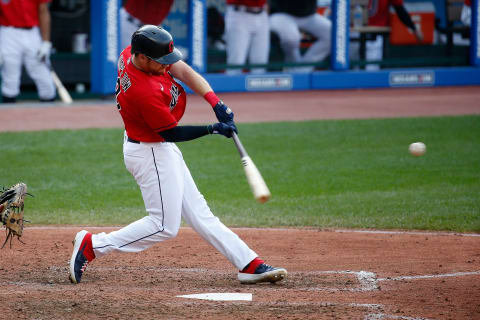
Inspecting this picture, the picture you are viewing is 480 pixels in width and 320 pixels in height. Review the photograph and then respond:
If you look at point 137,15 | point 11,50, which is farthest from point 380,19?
point 11,50

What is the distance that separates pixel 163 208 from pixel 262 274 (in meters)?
0.75

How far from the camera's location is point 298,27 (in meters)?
15.0

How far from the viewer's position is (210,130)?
4590 mm

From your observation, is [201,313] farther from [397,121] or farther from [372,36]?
[372,36]

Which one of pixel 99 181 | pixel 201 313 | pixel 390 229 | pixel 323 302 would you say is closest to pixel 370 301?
pixel 323 302

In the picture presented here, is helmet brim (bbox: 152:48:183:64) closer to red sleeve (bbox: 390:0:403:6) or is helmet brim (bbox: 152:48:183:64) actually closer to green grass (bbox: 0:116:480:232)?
green grass (bbox: 0:116:480:232)

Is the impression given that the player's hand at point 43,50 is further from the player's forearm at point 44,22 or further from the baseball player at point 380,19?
the baseball player at point 380,19

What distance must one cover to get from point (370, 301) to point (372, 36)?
11626mm

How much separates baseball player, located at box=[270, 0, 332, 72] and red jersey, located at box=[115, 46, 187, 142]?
404 inches

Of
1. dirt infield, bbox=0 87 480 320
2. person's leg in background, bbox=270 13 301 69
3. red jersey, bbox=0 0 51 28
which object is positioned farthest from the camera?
person's leg in background, bbox=270 13 301 69

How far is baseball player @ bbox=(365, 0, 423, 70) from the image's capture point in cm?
1552

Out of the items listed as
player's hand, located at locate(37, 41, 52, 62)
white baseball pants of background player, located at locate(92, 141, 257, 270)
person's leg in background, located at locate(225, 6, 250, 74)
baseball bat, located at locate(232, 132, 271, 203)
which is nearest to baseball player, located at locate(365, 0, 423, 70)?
person's leg in background, located at locate(225, 6, 250, 74)

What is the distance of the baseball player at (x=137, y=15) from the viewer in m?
14.0

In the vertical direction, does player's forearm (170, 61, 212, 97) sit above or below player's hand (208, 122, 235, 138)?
above
